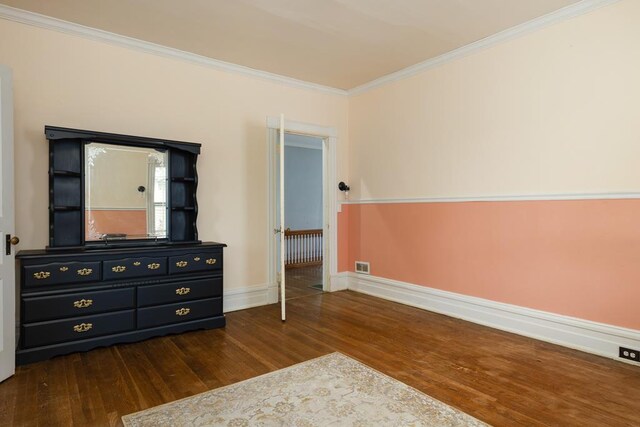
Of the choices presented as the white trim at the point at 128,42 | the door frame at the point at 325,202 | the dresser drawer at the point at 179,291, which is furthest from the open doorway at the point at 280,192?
the dresser drawer at the point at 179,291

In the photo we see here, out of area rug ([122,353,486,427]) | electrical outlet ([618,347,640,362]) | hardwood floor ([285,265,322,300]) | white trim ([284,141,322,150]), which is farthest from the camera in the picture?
white trim ([284,141,322,150])

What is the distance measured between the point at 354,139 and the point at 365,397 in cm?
392

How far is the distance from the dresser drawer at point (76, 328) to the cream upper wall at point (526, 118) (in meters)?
3.43

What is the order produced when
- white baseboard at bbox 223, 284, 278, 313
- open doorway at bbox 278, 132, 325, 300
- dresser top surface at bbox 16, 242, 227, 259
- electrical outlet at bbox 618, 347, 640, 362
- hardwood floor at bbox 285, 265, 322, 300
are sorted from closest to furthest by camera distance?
electrical outlet at bbox 618, 347, 640, 362, dresser top surface at bbox 16, 242, 227, 259, white baseboard at bbox 223, 284, 278, 313, hardwood floor at bbox 285, 265, 322, 300, open doorway at bbox 278, 132, 325, 300

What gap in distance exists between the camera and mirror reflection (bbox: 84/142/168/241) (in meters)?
3.56

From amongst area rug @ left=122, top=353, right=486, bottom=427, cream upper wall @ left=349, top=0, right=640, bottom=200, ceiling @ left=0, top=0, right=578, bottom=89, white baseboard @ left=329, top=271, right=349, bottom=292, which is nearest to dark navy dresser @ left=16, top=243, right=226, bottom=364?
area rug @ left=122, top=353, right=486, bottom=427

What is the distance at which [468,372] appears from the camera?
2818mm

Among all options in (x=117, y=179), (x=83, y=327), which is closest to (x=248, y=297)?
(x=83, y=327)

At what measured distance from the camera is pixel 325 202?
18.1ft

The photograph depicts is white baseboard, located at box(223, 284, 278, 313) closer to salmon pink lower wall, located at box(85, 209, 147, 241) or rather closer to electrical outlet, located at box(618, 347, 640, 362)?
salmon pink lower wall, located at box(85, 209, 147, 241)

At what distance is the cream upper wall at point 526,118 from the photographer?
10.1 ft

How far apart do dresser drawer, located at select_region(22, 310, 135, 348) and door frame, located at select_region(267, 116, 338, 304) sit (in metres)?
1.86

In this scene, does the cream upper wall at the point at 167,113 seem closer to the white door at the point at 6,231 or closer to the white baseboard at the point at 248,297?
the white baseboard at the point at 248,297

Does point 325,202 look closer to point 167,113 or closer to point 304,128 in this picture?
point 304,128
